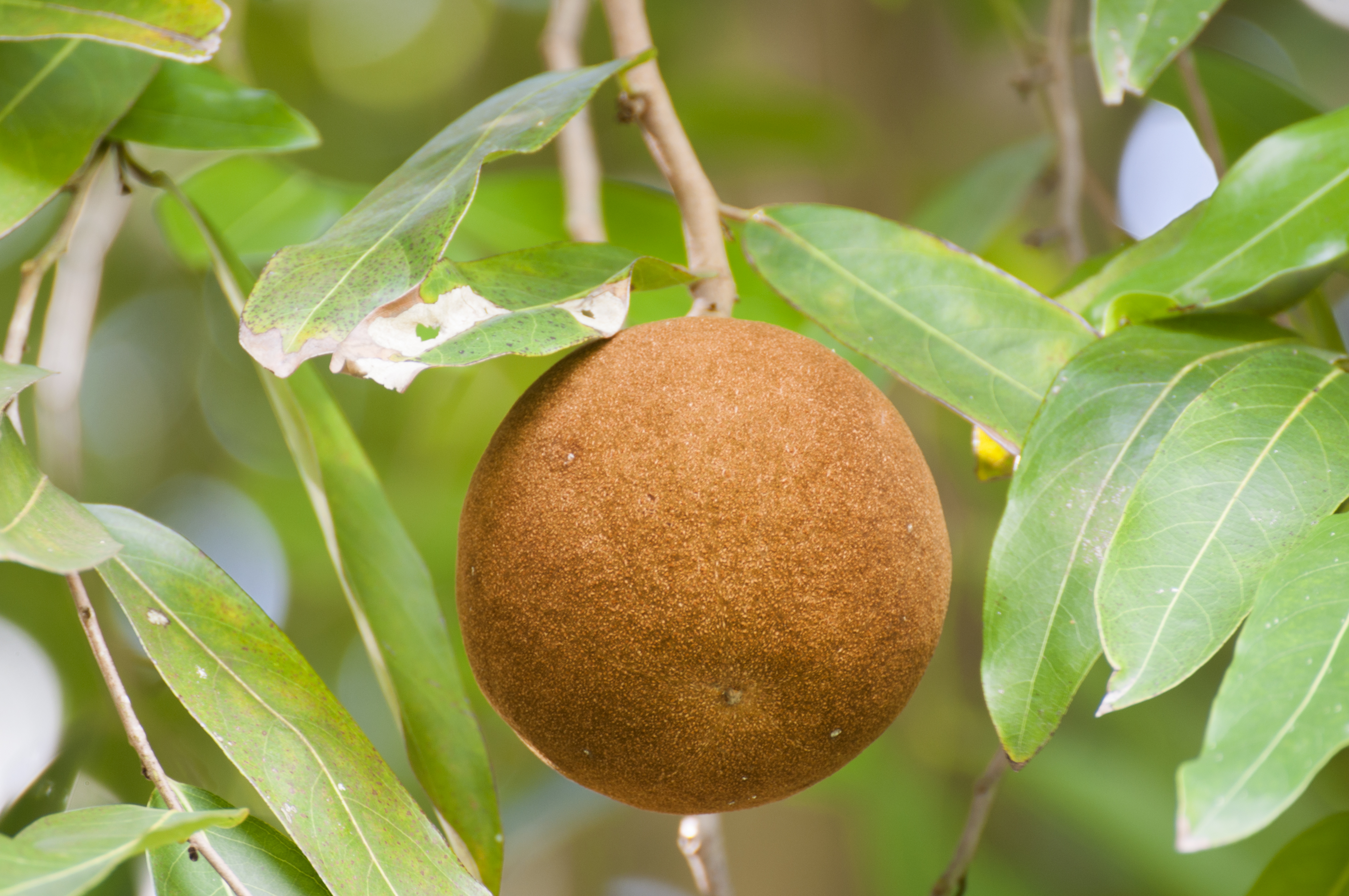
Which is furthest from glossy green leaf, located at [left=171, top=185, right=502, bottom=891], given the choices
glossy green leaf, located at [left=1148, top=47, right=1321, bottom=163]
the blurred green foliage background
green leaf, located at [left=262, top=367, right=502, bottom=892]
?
glossy green leaf, located at [left=1148, top=47, right=1321, bottom=163]

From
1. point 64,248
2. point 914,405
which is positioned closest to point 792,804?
point 914,405

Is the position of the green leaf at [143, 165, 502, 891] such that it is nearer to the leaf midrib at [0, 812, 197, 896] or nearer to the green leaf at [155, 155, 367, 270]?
the leaf midrib at [0, 812, 197, 896]

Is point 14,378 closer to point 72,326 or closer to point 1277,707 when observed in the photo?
point 72,326

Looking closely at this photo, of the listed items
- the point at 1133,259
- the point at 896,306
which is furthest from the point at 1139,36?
the point at 896,306

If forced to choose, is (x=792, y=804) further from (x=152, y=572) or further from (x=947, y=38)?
(x=947, y=38)

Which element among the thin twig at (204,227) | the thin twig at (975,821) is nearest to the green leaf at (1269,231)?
the thin twig at (975,821)

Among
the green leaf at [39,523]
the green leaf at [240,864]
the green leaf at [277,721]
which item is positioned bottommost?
the green leaf at [240,864]

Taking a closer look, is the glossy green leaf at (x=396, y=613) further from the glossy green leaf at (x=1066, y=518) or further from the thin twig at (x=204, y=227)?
the glossy green leaf at (x=1066, y=518)
